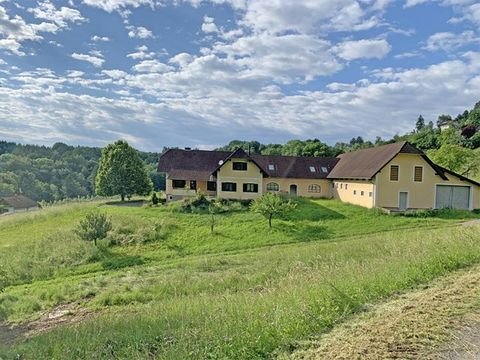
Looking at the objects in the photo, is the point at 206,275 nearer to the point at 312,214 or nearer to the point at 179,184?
the point at 312,214

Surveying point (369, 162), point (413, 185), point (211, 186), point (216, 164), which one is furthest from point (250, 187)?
point (413, 185)

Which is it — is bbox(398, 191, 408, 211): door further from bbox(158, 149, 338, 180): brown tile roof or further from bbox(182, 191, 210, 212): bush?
bbox(182, 191, 210, 212): bush

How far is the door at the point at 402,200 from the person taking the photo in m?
33.9

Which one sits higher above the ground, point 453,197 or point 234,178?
point 234,178

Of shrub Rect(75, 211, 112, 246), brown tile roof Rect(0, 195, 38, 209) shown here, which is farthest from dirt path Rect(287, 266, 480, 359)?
brown tile roof Rect(0, 195, 38, 209)

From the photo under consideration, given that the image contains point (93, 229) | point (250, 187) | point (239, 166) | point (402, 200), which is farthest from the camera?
point (250, 187)

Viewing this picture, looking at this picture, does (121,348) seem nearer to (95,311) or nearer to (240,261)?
(95,311)

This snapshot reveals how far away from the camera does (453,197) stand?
114 feet

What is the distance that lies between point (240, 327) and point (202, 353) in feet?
2.50

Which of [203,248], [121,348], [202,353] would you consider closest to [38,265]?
[203,248]

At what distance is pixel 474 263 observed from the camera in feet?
27.1

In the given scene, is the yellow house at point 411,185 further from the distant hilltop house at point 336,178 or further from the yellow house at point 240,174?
the yellow house at point 240,174

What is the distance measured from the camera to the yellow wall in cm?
3399

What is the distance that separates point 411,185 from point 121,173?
31.1m
